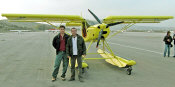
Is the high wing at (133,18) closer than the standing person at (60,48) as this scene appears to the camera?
No

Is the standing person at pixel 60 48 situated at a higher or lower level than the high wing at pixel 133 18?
lower

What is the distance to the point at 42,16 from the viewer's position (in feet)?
21.1

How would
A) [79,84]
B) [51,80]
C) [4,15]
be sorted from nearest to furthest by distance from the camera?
[79,84] < [51,80] < [4,15]

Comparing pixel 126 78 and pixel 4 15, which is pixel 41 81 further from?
pixel 4 15

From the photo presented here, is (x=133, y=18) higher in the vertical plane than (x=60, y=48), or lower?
higher

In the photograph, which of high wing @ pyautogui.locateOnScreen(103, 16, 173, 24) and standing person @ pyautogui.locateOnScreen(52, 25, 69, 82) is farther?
high wing @ pyautogui.locateOnScreen(103, 16, 173, 24)

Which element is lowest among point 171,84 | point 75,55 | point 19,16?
point 171,84

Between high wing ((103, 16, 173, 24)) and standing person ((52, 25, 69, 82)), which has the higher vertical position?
high wing ((103, 16, 173, 24))

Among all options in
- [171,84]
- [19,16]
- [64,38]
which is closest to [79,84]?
[64,38]

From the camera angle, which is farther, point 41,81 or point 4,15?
point 4,15

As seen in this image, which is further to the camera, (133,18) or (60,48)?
(133,18)

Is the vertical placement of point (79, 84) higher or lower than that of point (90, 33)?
lower

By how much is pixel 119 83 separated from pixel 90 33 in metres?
2.64

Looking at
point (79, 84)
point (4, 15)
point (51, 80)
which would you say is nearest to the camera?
point (79, 84)
